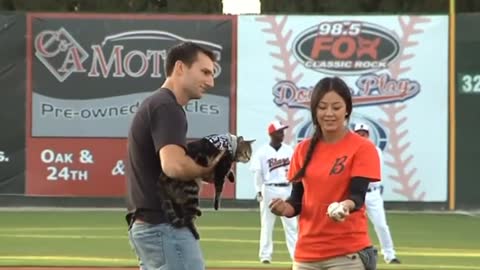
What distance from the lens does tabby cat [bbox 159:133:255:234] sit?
553 cm

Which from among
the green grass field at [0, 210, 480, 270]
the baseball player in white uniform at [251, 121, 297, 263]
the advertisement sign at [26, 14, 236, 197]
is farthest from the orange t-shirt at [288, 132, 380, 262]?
the advertisement sign at [26, 14, 236, 197]

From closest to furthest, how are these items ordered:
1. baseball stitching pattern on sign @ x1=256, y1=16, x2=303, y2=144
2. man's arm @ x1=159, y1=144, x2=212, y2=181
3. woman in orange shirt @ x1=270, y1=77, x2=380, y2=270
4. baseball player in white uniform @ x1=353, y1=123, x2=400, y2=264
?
man's arm @ x1=159, y1=144, x2=212, y2=181, woman in orange shirt @ x1=270, y1=77, x2=380, y2=270, baseball player in white uniform @ x1=353, y1=123, x2=400, y2=264, baseball stitching pattern on sign @ x1=256, y1=16, x2=303, y2=144

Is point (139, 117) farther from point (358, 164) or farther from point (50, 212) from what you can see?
point (50, 212)

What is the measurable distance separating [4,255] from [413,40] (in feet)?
39.9

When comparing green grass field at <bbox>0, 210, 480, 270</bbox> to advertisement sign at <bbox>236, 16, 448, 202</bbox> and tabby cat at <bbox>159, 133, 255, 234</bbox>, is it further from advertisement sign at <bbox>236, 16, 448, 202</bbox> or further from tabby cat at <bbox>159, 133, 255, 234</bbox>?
tabby cat at <bbox>159, 133, 255, 234</bbox>

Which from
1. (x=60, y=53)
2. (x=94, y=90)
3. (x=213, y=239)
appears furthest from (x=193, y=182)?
(x=60, y=53)

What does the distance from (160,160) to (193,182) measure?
0.21 metres

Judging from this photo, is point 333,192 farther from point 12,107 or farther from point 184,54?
point 12,107

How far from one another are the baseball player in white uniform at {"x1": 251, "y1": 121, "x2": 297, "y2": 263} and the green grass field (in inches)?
11.6

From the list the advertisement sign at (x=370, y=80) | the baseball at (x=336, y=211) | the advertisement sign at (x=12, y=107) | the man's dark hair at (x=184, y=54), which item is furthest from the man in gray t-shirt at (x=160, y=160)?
the advertisement sign at (x=12, y=107)

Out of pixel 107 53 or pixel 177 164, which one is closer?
pixel 177 164

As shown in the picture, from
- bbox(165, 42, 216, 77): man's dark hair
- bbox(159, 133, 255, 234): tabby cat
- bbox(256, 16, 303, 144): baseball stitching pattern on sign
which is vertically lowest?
bbox(159, 133, 255, 234): tabby cat

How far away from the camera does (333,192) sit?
5.84 meters

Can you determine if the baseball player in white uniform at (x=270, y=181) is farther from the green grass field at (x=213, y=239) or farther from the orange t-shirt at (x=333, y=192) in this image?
the orange t-shirt at (x=333, y=192)
